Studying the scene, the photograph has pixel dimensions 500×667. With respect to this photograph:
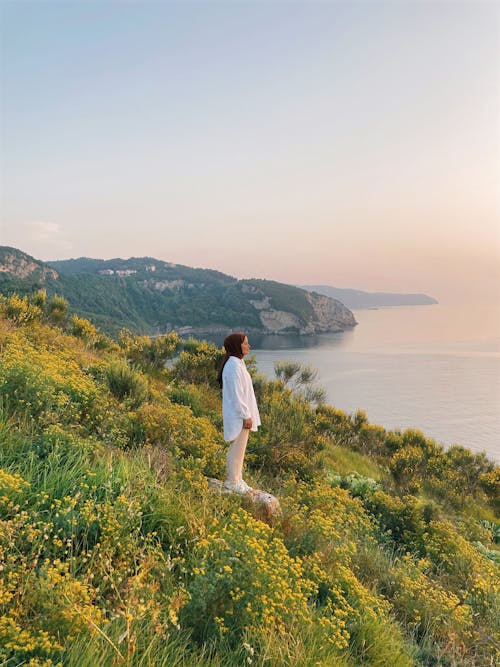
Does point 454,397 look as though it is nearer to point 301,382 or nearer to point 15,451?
point 301,382

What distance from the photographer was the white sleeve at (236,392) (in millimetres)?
5438

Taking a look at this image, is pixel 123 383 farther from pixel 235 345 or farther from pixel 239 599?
pixel 239 599

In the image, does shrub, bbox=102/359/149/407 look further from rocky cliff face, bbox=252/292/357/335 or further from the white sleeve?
rocky cliff face, bbox=252/292/357/335

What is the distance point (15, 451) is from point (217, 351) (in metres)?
9.58

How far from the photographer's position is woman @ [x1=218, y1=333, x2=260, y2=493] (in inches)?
214

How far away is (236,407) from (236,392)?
0.21 m

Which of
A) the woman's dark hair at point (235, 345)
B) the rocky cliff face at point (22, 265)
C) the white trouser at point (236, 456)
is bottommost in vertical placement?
the white trouser at point (236, 456)

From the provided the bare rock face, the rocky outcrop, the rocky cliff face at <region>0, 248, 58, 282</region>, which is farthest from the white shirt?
the rocky outcrop

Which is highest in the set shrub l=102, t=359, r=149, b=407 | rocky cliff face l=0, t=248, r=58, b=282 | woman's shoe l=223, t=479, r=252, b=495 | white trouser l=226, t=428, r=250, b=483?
rocky cliff face l=0, t=248, r=58, b=282

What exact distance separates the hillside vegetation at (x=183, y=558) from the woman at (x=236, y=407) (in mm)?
446

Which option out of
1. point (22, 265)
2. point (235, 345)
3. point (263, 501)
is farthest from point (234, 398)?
point (22, 265)

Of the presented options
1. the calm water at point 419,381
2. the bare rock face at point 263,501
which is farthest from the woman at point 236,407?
the calm water at point 419,381

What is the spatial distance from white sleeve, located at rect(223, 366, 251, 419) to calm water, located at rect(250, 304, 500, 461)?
28229 mm

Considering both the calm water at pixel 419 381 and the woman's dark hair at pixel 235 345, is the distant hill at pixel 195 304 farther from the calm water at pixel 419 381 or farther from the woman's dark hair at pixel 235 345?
the woman's dark hair at pixel 235 345
